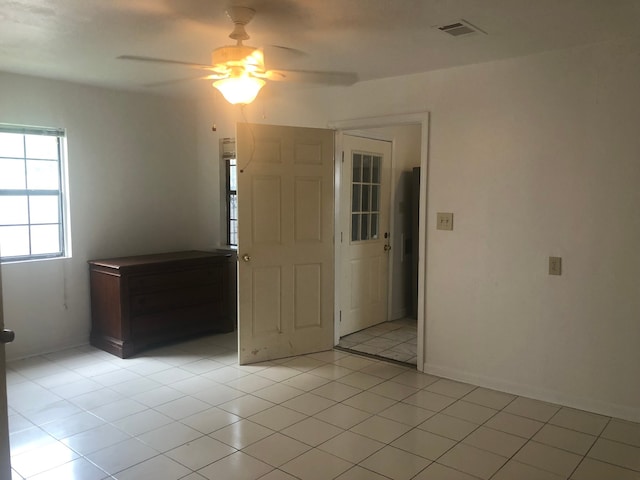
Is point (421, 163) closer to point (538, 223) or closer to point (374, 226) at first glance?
point (538, 223)

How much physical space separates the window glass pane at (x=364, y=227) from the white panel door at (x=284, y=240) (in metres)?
0.78

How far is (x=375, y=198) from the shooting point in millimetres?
5406

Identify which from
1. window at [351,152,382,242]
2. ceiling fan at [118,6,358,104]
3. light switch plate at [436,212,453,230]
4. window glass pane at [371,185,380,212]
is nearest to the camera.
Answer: ceiling fan at [118,6,358,104]

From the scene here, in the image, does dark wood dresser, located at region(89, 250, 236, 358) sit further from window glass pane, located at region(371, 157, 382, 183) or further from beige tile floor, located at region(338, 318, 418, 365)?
window glass pane, located at region(371, 157, 382, 183)

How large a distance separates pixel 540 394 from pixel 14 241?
435 centimetres

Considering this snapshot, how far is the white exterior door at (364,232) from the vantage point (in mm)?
5012

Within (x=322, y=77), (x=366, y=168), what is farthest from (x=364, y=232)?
(x=322, y=77)

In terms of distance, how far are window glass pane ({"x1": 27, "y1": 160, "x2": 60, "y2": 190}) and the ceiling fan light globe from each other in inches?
94.6

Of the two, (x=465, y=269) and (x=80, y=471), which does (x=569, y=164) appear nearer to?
(x=465, y=269)

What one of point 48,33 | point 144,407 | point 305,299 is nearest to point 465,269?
A: point 305,299

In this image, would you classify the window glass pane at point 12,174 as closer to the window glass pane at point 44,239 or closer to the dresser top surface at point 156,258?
the window glass pane at point 44,239

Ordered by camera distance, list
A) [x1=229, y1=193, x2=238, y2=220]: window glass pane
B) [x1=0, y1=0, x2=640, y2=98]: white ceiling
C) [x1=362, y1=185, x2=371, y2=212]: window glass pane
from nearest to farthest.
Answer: [x1=0, y1=0, x2=640, y2=98]: white ceiling → [x1=362, y1=185, x2=371, y2=212]: window glass pane → [x1=229, y1=193, x2=238, y2=220]: window glass pane

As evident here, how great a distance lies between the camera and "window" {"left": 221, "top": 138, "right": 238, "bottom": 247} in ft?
17.6

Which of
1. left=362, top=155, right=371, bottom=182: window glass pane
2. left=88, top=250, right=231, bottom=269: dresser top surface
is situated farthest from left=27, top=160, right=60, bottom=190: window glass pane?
left=362, top=155, right=371, bottom=182: window glass pane
